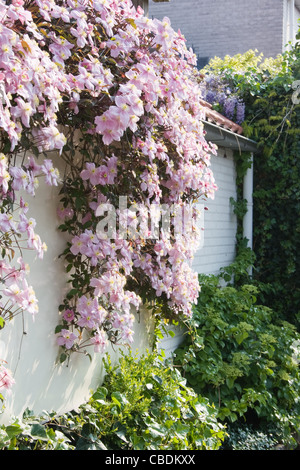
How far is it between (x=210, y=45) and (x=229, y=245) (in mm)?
7384

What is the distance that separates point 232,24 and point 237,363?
991cm

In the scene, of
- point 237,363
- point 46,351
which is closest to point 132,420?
point 46,351

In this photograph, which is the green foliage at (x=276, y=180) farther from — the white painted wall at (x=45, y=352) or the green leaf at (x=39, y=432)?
the green leaf at (x=39, y=432)

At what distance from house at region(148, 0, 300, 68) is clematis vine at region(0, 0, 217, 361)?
30.9 feet

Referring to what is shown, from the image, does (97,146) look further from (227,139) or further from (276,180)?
(276,180)

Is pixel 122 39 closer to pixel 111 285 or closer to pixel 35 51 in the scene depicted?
pixel 35 51

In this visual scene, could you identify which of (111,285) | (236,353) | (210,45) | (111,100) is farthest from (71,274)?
(210,45)

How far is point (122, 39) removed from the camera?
121 inches

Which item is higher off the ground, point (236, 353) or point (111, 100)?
point (111, 100)

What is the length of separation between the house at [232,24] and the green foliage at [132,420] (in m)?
10.2

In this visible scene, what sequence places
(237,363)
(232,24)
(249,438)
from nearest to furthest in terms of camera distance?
(249,438)
(237,363)
(232,24)

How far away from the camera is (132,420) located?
10.2 feet

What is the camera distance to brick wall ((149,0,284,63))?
12.3 m

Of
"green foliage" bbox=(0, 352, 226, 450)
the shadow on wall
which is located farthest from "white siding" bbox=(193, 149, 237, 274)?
the shadow on wall
